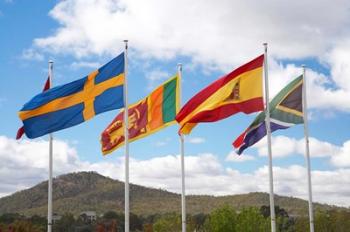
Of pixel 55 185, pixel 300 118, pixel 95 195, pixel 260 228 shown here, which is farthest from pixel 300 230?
pixel 55 185

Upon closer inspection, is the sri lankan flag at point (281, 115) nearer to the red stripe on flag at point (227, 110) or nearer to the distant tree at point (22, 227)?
the red stripe on flag at point (227, 110)

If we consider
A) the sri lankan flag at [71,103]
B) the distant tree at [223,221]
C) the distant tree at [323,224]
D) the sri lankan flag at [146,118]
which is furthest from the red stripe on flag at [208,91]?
the distant tree at [323,224]

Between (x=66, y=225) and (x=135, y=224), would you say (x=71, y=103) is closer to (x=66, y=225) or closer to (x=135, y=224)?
(x=66, y=225)

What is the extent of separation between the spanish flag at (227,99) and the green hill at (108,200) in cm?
14035

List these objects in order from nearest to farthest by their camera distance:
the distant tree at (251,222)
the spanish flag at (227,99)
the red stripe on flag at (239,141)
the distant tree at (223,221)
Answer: the spanish flag at (227,99)
the red stripe on flag at (239,141)
the distant tree at (223,221)
the distant tree at (251,222)

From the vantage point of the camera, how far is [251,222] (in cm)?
8150

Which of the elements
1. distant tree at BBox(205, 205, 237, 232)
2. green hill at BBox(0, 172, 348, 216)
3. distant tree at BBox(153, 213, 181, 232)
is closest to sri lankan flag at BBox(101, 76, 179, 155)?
distant tree at BBox(205, 205, 237, 232)

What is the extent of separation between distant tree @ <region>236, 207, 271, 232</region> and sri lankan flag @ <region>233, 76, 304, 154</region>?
5542 cm

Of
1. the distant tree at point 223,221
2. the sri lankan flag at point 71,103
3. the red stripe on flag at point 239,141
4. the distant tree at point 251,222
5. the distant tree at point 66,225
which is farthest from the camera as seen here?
the distant tree at point 66,225

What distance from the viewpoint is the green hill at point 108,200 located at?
169 m

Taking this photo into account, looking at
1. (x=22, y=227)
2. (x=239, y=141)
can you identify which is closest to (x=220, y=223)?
(x=22, y=227)

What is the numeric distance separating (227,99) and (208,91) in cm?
74

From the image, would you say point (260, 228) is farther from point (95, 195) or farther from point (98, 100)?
point (95, 195)

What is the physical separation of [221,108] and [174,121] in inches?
124
